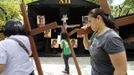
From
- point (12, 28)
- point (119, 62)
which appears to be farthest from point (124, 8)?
point (119, 62)

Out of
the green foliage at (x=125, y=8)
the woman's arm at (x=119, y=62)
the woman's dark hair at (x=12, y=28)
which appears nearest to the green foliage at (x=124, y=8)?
the green foliage at (x=125, y=8)

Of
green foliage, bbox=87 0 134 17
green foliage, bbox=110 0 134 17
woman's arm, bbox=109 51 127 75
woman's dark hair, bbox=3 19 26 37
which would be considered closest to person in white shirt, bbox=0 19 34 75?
woman's dark hair, bbox=3 19 26 37

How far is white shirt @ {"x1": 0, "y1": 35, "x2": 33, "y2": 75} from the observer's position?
3.55 metres

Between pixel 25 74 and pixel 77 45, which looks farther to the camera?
pixel 77 45

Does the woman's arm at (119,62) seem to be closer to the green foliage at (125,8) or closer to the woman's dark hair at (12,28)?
the woman's dark hair at (12,28)

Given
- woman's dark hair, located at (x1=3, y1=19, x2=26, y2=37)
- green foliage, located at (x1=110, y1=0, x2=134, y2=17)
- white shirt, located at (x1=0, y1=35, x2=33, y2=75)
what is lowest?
green foliage, located at (x1=110, y1=0, x2=134, y2=17)

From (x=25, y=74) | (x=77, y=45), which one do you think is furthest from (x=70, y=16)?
(x=25, y=74)

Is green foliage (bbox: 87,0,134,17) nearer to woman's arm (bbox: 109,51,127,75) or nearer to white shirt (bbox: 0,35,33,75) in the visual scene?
white shirt (bbox: 0,35,33,75)

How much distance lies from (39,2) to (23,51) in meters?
13.8

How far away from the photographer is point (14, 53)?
3.62m

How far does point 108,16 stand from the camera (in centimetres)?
341

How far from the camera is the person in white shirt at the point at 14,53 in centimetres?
355

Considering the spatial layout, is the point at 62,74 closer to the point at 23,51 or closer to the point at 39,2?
the point at 39,2

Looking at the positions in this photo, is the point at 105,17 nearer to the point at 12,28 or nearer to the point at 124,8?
the point at 12,28
